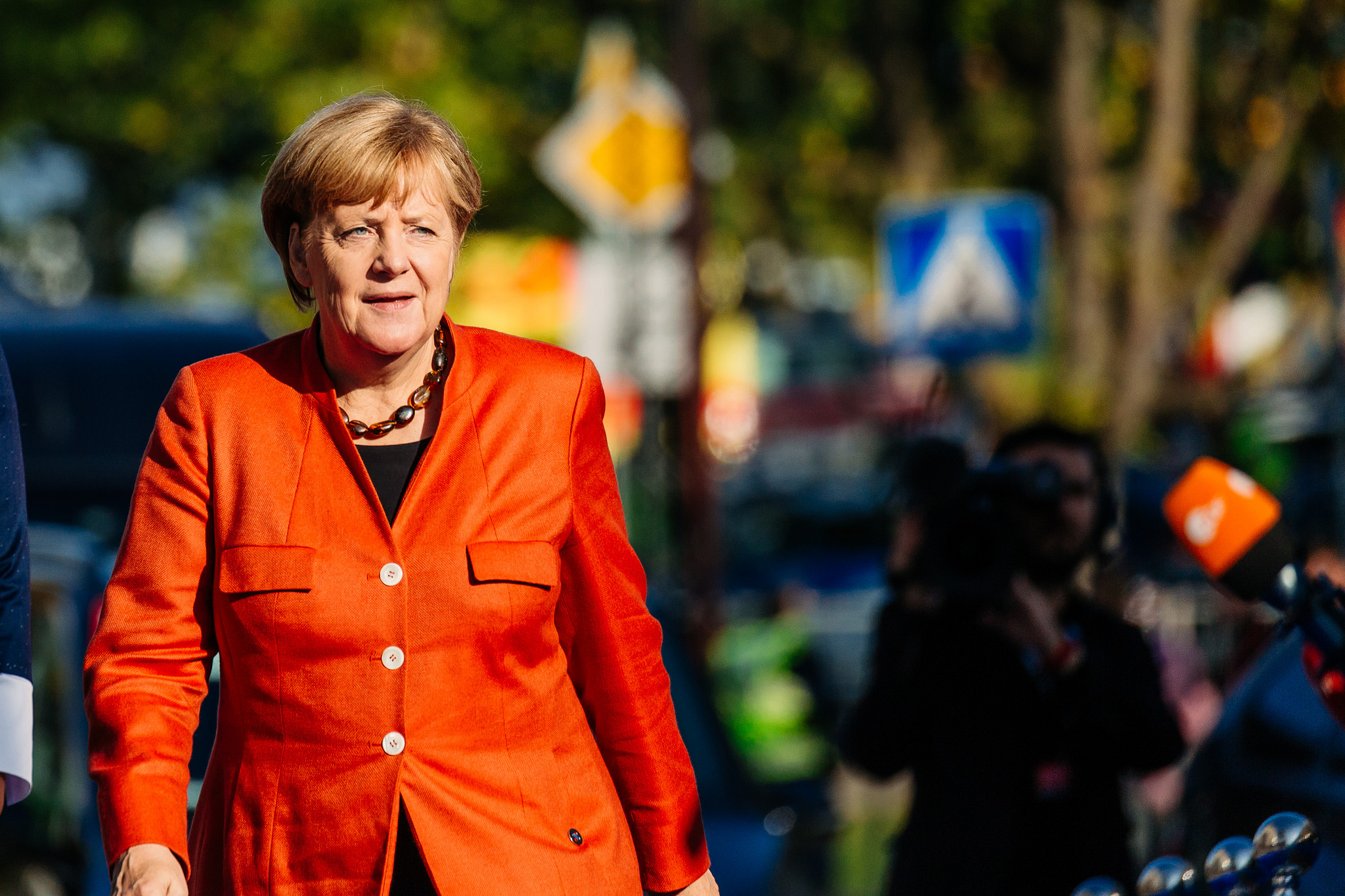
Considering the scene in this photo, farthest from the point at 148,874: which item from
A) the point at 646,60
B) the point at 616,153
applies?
the point at 646,60

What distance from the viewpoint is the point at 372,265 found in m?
2.51

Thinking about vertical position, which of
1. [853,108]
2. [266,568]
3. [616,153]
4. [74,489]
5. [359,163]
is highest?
[853,108]

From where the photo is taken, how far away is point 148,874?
2305mm

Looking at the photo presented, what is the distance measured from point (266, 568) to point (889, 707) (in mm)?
1734

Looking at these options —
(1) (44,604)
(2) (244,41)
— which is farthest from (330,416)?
(2) (244,41)

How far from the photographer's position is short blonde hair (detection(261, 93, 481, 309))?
2.51 meters

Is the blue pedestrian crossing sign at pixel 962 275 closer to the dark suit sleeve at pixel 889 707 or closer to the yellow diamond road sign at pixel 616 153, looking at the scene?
the yellow diamond road sign at pixel 616 153

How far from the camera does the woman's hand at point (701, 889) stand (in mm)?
2670

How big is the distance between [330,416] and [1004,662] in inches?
68.4

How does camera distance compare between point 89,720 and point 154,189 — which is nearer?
point 89,720

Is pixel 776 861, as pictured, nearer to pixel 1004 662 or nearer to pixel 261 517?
pixel 1004 662

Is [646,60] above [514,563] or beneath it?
above

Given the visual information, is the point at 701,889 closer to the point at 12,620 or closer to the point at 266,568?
the point at 266,568

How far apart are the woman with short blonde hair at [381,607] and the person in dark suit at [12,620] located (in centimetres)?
14
